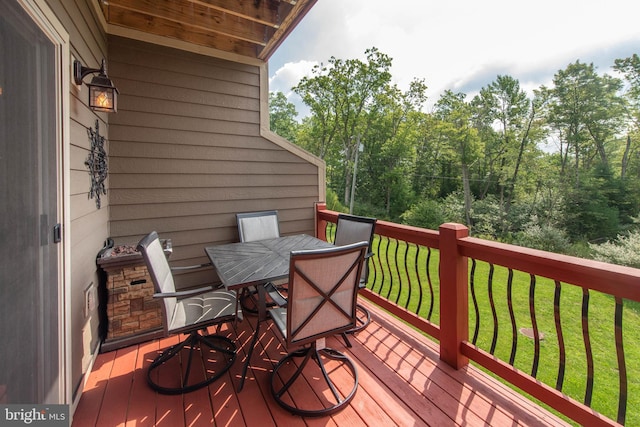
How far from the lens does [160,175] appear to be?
303 cm

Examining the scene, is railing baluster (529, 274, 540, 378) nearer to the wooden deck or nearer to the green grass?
the green grass

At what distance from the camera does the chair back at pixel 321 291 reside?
150 cm

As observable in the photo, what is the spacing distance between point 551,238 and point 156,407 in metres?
17.2

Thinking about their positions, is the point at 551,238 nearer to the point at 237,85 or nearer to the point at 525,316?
the point at 525,316

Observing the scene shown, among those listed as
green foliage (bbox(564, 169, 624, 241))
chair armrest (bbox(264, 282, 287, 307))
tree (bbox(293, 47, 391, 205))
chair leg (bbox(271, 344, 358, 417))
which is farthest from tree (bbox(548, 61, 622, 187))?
chair armrest (bbox(264, 282, 287, 307))

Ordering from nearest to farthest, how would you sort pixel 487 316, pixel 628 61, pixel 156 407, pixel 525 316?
1. pixel 156 407
2. pixel 487 316
3. pixel 525 316
4. pixel 628 61

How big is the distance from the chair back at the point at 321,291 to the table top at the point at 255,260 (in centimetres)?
43

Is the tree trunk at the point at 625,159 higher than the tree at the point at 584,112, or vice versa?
the tree at the point at 584,112

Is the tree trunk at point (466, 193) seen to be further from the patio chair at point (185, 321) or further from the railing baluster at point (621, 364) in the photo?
the patio chair at point (185, 321)

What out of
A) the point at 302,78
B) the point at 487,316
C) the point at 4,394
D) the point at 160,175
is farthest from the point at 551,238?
the point at 4,394

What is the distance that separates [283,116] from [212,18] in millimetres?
18341

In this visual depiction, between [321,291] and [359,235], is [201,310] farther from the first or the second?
[359,235]

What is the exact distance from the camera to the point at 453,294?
200 centimetres

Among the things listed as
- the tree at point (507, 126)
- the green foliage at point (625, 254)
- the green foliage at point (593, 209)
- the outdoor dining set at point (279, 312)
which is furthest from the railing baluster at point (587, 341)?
the tree at point (507, 126)
